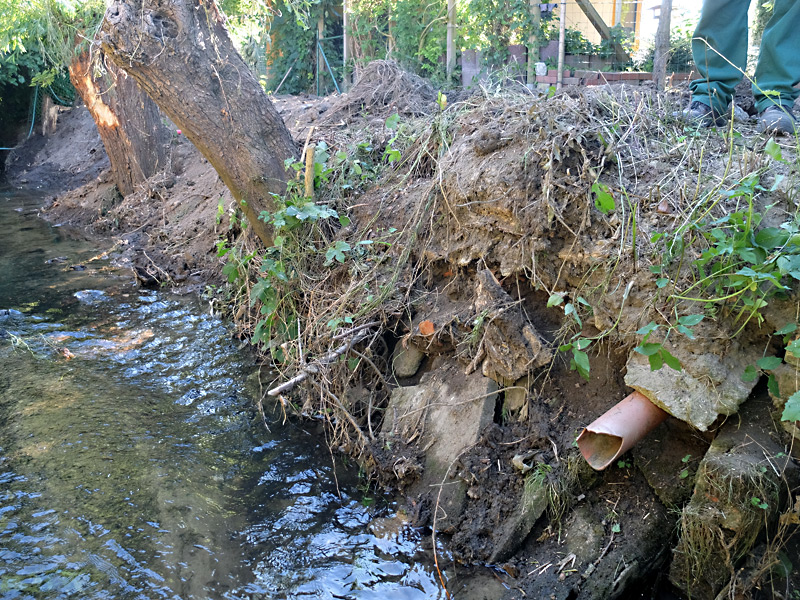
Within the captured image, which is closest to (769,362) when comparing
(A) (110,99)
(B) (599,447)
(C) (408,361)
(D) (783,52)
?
(B) (599,447)

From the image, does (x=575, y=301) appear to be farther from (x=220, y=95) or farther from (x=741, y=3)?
(x=220, y=95)

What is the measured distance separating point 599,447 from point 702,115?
2.22 m

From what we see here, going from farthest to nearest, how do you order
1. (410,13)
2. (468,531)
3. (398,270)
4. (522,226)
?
(410,13) < (398,270) < (522,226) < (468,531)

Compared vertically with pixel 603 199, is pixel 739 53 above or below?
above

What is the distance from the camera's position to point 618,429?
244 cm

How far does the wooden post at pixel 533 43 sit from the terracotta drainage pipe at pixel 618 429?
209 inches

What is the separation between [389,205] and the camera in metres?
4.09

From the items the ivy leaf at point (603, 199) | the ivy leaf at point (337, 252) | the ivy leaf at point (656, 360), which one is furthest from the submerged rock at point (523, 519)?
the ivy leaf at point (337, 252)

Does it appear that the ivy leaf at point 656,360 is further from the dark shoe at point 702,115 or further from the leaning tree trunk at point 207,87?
the leaning tree trunk at point 207,87

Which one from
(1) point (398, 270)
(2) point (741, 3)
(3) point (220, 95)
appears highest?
(2) point (741, 3)

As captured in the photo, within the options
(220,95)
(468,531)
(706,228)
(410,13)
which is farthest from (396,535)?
(410,13)

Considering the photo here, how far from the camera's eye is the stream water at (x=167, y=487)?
2533 mm

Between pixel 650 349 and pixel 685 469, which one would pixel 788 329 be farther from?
pixel 685 469

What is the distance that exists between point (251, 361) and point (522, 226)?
90.1 inches
